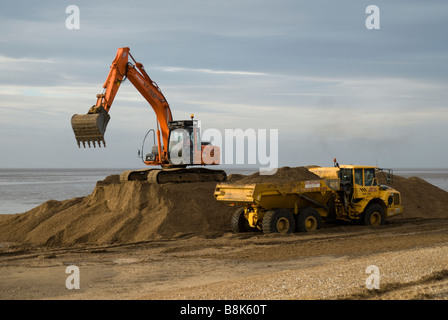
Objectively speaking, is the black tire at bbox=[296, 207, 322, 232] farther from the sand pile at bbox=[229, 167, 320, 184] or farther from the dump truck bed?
the sand pile at bbox=[229, 167, 320, 184]

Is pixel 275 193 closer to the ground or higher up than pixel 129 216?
higher up

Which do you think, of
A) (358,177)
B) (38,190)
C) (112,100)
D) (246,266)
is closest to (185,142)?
(112,100)

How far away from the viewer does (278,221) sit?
17.4 metres

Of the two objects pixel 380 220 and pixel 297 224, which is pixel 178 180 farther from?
pixel 380 220

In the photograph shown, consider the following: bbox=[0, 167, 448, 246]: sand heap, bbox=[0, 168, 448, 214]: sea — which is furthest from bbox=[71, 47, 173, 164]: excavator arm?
bbox=[0, 168, 448, 214]: sea

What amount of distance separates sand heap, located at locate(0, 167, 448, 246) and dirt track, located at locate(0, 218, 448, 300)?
3.06 ft

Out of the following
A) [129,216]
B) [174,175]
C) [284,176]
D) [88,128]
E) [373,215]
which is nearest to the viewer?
Result: [88,128]

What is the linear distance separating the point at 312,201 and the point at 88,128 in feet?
25.3

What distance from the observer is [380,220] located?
20219 mm

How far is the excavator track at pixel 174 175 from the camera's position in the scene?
2098 cm

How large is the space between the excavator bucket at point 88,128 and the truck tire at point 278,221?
5924mm

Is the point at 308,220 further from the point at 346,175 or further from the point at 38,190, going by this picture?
the point at 38,190
